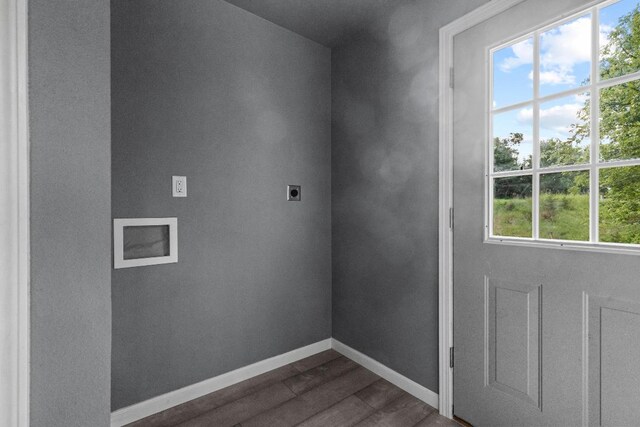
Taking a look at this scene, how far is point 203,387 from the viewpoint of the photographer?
6.40 feet

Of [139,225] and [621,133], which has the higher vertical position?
[621,133]

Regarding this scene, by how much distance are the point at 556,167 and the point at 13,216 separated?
1.88 m

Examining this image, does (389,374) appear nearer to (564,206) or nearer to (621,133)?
(564,206)

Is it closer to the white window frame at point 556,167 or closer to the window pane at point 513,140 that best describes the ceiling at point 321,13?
the white window frame at point 556,167

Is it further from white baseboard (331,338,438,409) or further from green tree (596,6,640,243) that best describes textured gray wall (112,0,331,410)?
green tree (596,6,640,243)

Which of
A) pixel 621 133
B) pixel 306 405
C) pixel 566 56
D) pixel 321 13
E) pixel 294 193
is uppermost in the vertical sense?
pixel 321 13

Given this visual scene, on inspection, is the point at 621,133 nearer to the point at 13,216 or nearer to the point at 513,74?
the point at 513,74

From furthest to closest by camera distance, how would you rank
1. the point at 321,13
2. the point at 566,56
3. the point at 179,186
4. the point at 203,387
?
the point at 321,13 → the point at 203,387 → the point at 179,186 → the point at 566,56

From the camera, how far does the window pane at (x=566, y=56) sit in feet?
4.12

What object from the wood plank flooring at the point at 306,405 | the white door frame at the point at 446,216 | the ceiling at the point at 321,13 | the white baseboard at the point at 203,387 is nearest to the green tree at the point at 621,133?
the white door frame at the point at 446,216

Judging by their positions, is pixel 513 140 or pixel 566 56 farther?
pixel 513 140

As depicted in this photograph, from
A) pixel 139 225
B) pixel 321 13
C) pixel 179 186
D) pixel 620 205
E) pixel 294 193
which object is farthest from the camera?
pixel 294 193

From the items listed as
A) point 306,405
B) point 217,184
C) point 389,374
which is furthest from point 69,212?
point 389,374

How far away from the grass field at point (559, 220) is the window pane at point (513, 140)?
0.18 meters
